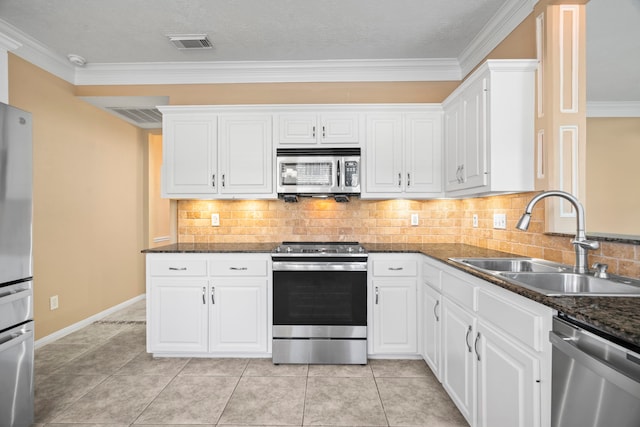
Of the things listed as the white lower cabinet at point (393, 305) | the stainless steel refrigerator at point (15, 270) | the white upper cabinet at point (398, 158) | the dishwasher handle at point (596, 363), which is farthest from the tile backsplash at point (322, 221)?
the dishwasher handle at point (596, 363)

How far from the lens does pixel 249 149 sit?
3.10m

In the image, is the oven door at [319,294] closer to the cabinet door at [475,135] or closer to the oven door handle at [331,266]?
the oven door handle at [331,266]

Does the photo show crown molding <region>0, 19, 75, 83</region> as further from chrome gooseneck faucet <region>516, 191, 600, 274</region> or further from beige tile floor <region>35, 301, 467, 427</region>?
chrome gooseneck faucet <region>516, 191, 600, 274</region>

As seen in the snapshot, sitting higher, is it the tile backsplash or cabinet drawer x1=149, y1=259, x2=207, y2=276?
the tile backsplash

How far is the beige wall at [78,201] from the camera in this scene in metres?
3.14

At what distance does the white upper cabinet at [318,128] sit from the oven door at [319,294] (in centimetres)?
114

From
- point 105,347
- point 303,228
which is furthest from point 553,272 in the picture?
point 105,347

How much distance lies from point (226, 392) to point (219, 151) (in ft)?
6.60

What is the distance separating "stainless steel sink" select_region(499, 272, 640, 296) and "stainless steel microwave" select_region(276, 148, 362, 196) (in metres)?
1.56

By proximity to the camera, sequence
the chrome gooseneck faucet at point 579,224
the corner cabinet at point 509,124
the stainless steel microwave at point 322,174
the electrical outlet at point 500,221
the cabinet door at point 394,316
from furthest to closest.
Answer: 1. the stainless steel microwave at point 322,174
2. the cabinet door at point 394,316
3. the electrical outlet at point 500,221
4. the corner cabinet at point 509,124
5. the chrome gooseneck faucet at point 579,224

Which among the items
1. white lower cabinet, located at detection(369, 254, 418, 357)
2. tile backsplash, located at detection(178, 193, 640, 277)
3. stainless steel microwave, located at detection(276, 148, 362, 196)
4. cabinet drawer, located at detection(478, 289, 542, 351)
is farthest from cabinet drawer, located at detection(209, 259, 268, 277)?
cabinet drawer, located at detection(478, 289, 542, 351)

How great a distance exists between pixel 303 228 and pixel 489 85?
202cm

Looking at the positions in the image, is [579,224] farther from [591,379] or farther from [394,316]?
[394,316]

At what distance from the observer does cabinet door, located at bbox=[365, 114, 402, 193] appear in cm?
309
